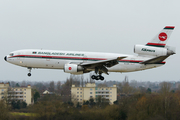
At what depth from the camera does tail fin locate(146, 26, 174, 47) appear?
1805 inches

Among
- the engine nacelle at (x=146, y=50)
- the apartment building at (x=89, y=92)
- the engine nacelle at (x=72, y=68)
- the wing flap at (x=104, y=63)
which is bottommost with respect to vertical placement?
the apartment building at (x=89, y=92)

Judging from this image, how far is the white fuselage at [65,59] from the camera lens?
145 ft

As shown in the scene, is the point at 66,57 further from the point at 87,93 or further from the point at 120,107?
the point at 87,93

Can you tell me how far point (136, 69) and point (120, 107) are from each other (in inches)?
1213

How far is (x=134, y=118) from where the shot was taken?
6731cm

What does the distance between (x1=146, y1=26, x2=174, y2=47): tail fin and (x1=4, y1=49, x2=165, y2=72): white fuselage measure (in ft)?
9.46

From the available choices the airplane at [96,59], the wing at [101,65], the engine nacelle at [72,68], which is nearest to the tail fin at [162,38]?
the airplane at [96,59]

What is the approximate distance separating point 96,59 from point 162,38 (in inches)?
496

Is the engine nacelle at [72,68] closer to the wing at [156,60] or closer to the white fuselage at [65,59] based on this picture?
the white fuselage at [65,59]

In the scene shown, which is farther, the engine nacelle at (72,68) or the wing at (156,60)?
the wing at (156,60)

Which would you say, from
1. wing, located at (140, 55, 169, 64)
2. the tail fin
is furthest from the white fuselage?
the tail fin

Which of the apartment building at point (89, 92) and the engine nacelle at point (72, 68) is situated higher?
the engine nacelle at point (72, 68)

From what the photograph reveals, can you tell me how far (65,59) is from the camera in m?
44.2

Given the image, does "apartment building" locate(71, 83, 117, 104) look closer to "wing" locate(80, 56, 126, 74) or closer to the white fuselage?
the white fuselage
